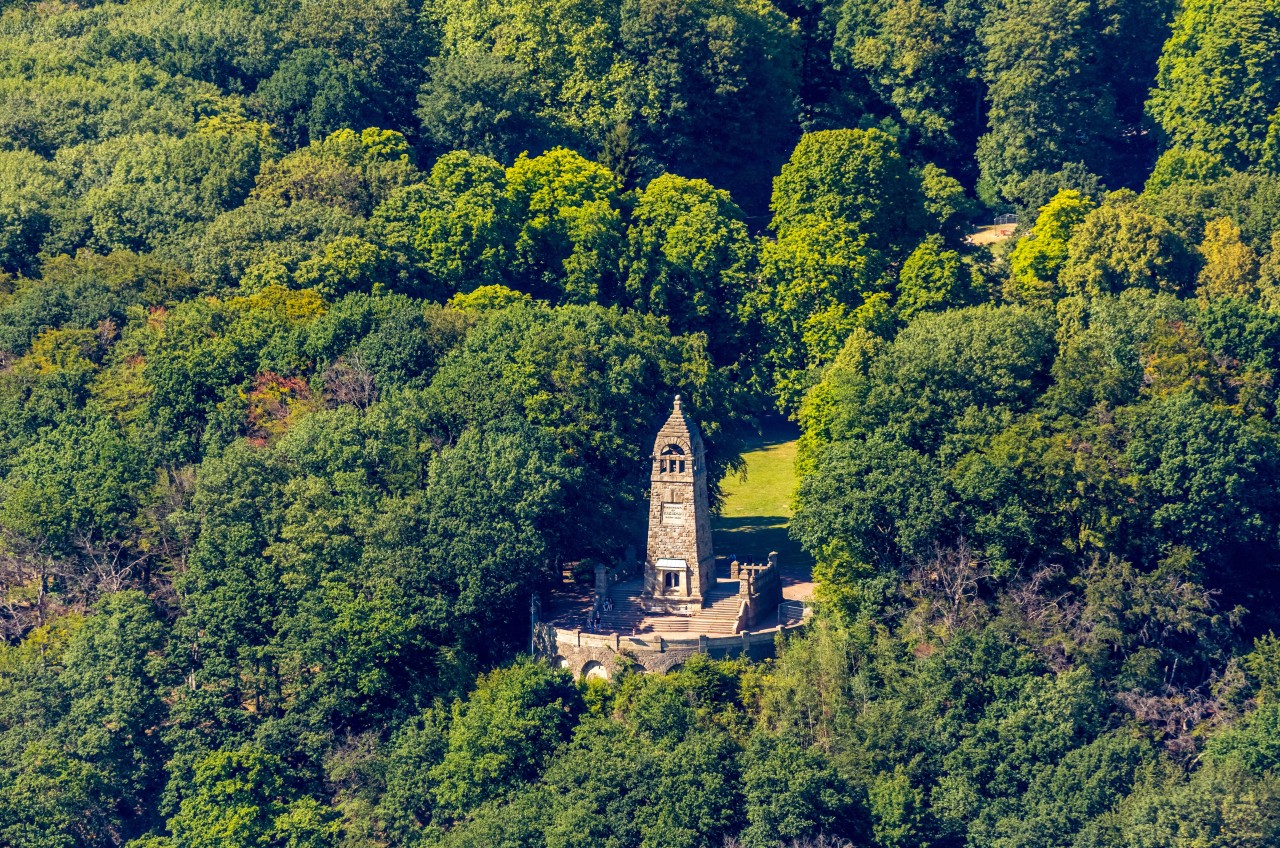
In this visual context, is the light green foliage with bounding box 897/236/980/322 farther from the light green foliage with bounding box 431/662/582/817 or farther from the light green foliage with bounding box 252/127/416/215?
the light green foliage with bounding box 431/662/582/817

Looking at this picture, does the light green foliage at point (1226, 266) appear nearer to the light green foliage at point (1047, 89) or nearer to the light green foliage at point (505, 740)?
the light green foliage at point (1047, 89)

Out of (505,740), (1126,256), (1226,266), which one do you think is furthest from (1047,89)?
(505,740)

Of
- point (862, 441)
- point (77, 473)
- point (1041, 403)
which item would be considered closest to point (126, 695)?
point (77, 473)

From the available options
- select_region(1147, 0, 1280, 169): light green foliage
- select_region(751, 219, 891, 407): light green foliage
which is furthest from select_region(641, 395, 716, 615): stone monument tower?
select_region(1147, 0, 1280, 169): light green foliage

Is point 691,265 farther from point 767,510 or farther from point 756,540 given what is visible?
point 756,540

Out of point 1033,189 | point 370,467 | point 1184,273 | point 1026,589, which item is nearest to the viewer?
point 1026,589

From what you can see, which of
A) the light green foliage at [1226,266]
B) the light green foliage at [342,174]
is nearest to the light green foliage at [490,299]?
the light green foliage at [342,174]

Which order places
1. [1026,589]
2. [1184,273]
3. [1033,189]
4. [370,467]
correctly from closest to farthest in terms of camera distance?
[1026,589] → [370,467] → [1184,273] → [1033,189]

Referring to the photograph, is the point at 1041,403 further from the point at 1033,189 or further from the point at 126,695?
the point at 126,695
